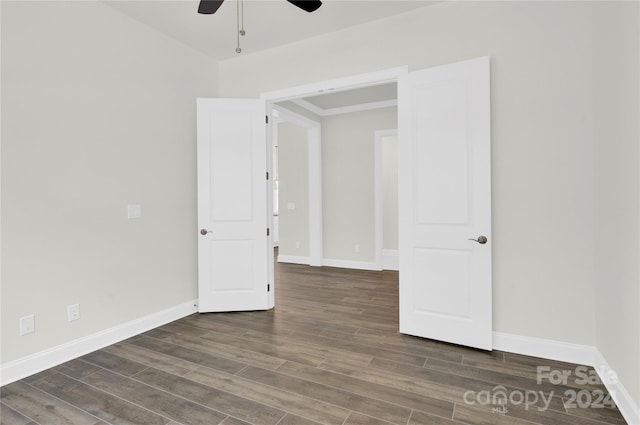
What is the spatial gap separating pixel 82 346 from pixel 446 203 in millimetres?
3232

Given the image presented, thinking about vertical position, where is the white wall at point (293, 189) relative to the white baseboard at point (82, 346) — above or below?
above

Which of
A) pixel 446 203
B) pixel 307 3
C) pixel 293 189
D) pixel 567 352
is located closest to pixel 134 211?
pixel 307 3

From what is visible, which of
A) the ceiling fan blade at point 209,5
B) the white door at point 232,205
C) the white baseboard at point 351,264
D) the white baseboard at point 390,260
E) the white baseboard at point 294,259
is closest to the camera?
the ceiling fan blade at point 209,5

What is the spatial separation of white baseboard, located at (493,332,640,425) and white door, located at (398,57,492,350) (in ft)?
0.56

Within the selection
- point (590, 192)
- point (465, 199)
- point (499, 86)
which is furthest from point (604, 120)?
point (465, 199)

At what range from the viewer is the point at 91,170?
275 cm

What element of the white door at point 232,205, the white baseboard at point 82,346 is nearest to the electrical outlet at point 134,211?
the white door at point 232,205

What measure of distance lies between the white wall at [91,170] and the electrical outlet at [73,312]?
0.04 meters

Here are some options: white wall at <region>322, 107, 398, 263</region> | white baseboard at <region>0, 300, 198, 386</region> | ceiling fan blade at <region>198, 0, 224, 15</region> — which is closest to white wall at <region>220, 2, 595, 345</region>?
ceiling fan blade at <region>198, 0, 224, 15</region>

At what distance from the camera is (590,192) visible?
7.77 feet

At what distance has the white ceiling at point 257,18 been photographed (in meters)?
2.87

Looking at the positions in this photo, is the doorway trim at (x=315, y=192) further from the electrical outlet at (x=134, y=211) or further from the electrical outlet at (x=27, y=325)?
the electrical outlet at (x=27, y=325)

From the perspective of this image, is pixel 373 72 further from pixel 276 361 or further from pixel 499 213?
pixel 276 361

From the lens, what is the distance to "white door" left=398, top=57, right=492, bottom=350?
260 centimetres
